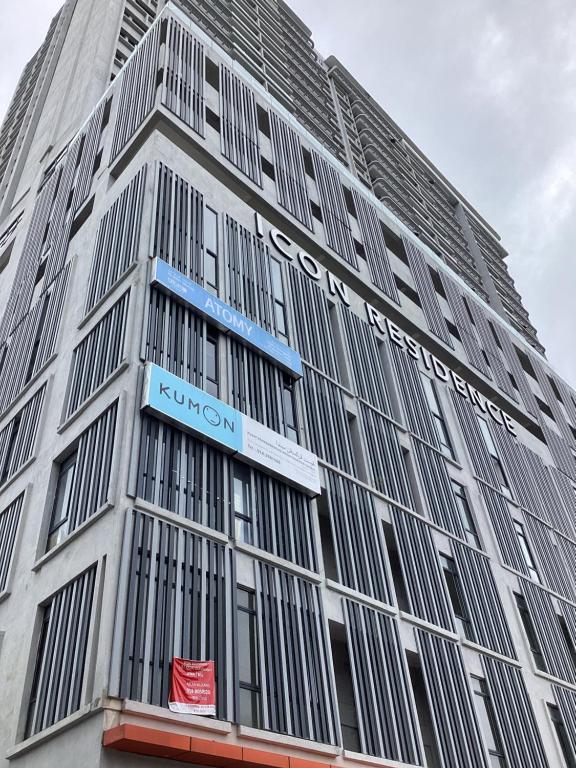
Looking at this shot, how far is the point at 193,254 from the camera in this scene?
23.2 meters

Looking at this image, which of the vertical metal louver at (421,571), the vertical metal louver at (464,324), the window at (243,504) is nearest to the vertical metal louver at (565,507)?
the vertical metal louver at (464,324)

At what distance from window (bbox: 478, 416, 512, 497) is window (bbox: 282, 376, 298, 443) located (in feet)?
45.9

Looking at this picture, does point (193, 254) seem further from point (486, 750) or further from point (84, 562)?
point (486, 750)

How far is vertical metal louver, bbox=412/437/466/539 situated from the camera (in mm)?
26312

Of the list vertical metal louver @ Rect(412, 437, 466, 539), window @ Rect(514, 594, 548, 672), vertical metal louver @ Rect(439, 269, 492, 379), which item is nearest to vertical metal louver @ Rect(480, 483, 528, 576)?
window @ Rect(514, 594, 548, 672)

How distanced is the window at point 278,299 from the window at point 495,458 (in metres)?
13.7

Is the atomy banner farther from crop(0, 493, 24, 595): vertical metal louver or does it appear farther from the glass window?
crop(0, 493, 24, 595): vertical metal louver

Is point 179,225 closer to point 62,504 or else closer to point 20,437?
point 20,437

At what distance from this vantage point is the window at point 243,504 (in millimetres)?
18005

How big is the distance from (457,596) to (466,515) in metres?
4.62

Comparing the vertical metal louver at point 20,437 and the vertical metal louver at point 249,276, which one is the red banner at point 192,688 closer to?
the vertical metal louver at point 20,437

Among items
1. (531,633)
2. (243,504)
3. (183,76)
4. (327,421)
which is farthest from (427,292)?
(243,504)

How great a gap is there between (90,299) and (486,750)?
1849 cm

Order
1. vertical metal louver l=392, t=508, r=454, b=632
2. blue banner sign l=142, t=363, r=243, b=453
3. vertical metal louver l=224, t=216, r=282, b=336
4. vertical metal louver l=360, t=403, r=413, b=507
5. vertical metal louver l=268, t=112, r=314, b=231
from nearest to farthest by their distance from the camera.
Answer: blue banner sign l=142, t=363, r=243, b=453, vertical metal louver l=392, t=508, r=454, b=632, vertical metal louver l=224, t=216, r=282, b=336, vertical metal louver l=360, t=403, r=413, b=507, vertical metal louver l=268, t=112, r=314, b=231
